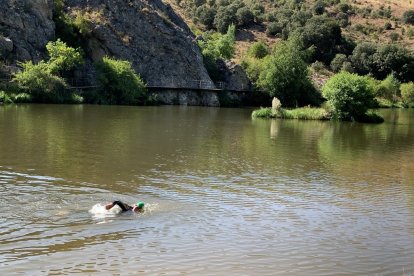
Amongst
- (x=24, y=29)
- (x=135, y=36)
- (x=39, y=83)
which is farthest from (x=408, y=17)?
(x=39, y=83)

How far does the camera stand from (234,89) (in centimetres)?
10944

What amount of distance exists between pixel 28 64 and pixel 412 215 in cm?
7162

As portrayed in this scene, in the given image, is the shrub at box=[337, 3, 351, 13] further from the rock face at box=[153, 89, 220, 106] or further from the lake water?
the lake water

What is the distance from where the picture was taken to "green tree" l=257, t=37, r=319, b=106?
98.6 meters

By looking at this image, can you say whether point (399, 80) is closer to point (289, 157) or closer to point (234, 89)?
point (234, 89)

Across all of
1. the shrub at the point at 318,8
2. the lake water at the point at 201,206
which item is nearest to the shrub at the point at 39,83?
the lake water at the point at 201,206

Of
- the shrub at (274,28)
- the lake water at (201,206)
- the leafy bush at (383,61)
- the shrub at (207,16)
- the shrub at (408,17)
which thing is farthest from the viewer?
the shrub at (408,17)

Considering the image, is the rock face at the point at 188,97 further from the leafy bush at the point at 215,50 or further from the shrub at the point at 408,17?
the shrub at the point at 408,17

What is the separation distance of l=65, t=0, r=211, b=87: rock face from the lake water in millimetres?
61884

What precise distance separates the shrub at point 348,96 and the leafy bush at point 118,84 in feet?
109

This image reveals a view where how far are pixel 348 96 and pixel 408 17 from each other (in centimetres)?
10661

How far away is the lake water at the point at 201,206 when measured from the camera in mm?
15211

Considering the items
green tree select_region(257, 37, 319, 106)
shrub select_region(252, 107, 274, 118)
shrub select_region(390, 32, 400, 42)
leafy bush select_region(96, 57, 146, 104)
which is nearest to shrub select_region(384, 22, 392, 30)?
shrub select_region(390, 32, 400, 42)

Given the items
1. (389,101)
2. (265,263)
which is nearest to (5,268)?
(265,263)
